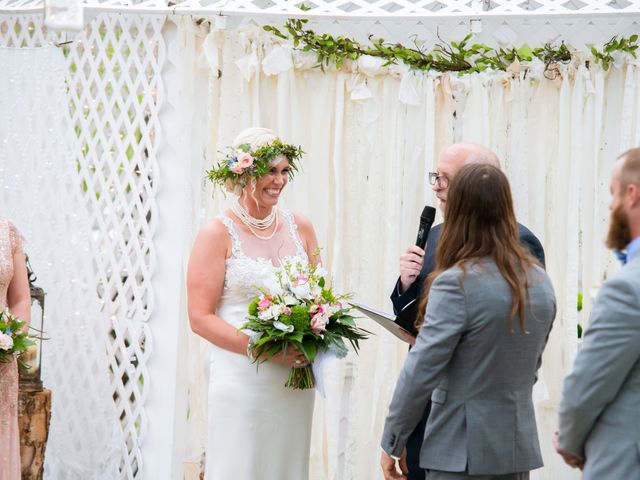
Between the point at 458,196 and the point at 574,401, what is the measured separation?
0.72 metres

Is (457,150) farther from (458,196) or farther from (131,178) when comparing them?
(131,178)

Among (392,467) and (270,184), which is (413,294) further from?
(270,184)

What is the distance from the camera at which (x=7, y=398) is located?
432 centimetres

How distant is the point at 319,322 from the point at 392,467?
2.39ft

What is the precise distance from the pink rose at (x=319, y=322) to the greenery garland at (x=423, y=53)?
5.68ft

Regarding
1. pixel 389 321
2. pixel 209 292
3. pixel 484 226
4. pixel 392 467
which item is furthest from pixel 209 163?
pixel 484 226

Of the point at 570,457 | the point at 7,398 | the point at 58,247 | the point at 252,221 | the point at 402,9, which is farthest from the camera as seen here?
the point at 58,247

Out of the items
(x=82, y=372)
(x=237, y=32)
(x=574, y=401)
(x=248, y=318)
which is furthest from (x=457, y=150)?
(x=82, y=372)

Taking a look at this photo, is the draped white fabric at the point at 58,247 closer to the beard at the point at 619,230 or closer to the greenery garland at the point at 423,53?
the greenery garland at the point at 423,53

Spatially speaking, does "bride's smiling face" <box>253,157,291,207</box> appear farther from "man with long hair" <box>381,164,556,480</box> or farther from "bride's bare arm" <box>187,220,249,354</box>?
"man with long hair" <box>381,164,556,480</box>

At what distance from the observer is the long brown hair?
117 inches

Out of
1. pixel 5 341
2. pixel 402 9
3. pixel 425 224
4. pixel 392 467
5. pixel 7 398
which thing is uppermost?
pixel 402 9

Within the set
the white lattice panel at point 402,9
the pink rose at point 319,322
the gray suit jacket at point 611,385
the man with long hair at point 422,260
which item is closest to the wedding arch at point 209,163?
the white lattice panel at point 402,9

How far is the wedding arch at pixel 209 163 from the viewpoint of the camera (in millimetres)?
5094
